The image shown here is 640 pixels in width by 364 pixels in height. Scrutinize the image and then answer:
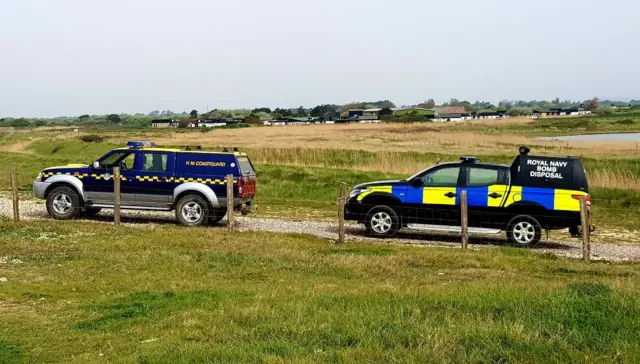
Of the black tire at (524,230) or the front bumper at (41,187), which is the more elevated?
the front bumper at (41,187)

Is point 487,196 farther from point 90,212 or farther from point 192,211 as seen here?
point 90,212

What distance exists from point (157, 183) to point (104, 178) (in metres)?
1.42

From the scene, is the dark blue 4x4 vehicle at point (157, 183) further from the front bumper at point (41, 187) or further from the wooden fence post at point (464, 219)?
the wooden fence post at point (464, 219)

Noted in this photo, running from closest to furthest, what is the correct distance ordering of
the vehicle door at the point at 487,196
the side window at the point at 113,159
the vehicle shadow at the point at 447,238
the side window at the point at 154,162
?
1. the vehicle door at the point at 487,196
2. the vehicle shadow at the point at 447,238
3. the side window at the point at 154,162
4. the side window at the point at 113,159

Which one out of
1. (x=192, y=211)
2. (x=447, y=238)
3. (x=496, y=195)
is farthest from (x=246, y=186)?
(x=496, y=195)

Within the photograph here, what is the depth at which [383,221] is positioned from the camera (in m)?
16.2

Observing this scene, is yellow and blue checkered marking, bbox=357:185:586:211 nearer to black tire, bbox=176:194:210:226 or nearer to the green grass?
the green grass

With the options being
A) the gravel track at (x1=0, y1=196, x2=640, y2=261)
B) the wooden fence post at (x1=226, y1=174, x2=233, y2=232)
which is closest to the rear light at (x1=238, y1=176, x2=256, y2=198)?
the gravel track at (x1=0, y1=196, x2=640, y2=261)

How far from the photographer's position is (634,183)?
80.3 feet

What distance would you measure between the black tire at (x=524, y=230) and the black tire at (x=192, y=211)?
7.34 metres

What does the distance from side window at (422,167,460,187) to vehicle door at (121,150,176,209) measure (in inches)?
249

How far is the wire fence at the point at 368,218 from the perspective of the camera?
15.3 meters

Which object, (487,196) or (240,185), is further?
(240,185)

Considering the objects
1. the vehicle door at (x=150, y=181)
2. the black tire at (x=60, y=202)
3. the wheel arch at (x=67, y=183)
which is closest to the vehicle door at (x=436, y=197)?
the vehicle door at (x=150, y=181)
